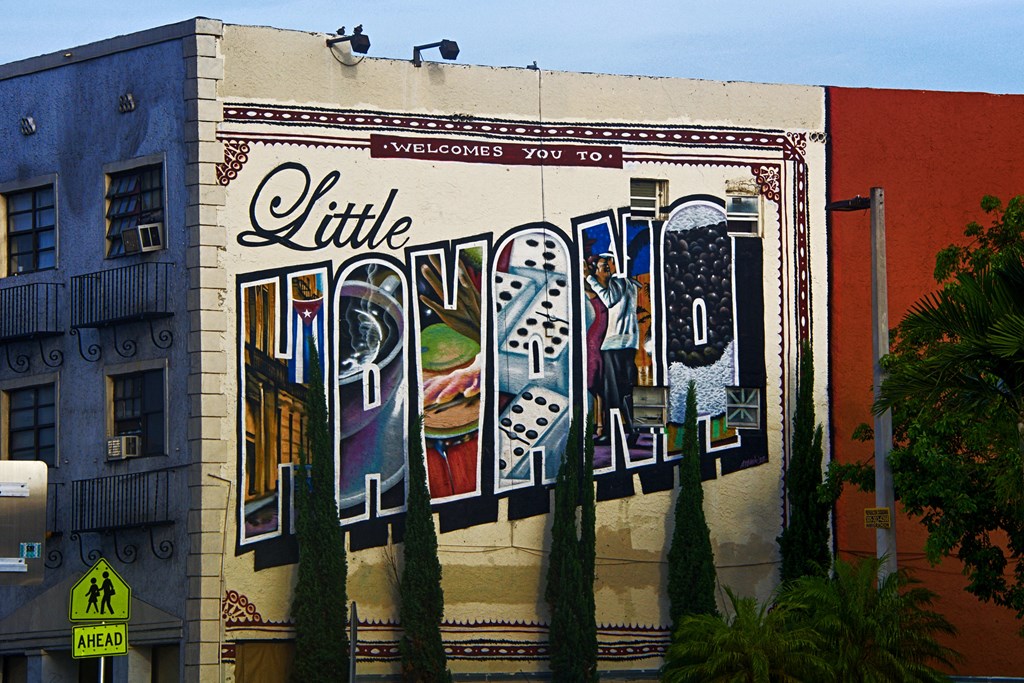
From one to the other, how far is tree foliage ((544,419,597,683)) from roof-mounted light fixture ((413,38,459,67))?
6892 mm

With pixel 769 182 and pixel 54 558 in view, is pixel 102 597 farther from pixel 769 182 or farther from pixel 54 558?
pixel 769 182

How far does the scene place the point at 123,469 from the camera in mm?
28953

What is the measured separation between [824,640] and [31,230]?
604 inches

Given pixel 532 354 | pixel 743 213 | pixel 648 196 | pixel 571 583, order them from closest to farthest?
pixel 571 583 < pixel 532 354 < pixel 648 196 < pixel 743 213

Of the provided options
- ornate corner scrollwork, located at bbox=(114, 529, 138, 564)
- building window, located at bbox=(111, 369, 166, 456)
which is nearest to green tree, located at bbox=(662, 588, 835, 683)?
ornate corner scrollwork, located at bbox=(114, 529, 138, 564)

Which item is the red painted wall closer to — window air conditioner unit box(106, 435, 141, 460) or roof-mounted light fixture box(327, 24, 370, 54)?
roof-mounted light fixture box(327, 24, 370, 54)

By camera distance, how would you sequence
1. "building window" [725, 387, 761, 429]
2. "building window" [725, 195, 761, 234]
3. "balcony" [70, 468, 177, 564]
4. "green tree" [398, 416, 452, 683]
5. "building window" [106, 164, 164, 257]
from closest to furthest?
"green tree" [398, 416, 452, 683]
"balcony" [70, 468, 177, 564]
"building window" [106, 164, 164, 257]
"building window" [725, 387, 761, 429]
"building window" [725, 195, 761, 234]

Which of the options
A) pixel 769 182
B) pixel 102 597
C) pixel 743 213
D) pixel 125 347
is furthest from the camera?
pixel 769 182

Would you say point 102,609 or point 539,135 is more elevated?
point 539,135

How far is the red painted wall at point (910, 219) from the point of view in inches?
1216

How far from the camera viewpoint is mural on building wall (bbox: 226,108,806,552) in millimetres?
28859

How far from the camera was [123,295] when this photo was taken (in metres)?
29.0

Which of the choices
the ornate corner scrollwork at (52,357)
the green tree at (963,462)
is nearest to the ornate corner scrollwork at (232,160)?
the ornate corner scrollwork at (52,357)

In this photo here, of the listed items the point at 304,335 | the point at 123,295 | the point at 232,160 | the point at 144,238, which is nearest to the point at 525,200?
the point at 304,335
